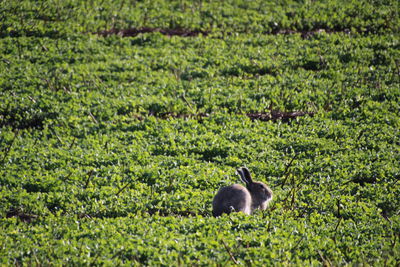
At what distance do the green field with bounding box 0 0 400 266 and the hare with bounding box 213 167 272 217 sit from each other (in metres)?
0.26

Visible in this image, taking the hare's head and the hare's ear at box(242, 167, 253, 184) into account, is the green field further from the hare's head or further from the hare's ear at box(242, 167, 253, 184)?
the hare's ear at box(242, 167, 253, 184)

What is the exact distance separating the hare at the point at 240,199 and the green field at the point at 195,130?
26cm

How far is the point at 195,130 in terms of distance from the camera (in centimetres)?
1170

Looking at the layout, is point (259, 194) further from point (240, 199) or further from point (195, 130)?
point (195, 130)

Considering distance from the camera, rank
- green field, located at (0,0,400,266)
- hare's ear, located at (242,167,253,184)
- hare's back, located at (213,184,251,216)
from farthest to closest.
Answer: hare's ear, located at (242,167,253,184) < hare's back, located at (213,184,251,216) < green field, located at (0,0,400,266)

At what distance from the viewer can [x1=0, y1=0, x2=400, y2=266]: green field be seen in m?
7.39

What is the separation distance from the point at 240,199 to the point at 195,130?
12.5 ft

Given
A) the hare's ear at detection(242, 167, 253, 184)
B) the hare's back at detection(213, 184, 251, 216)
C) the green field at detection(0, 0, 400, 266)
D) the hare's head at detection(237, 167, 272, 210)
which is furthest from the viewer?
the hare's ear at detection(242, 167, 253, 184)

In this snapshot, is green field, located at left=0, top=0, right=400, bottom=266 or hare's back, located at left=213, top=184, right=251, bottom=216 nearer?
green field, located at left=0, top=0, right=400, bottom=266

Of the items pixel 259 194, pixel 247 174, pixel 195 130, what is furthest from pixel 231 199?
pixel 195 130

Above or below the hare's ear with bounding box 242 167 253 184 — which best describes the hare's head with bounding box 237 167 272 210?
below

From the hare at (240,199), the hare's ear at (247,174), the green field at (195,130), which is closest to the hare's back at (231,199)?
the hare at (240,199)

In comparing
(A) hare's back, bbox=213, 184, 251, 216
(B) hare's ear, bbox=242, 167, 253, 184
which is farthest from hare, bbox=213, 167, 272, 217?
(B) hare's ear, bbox=242, 167, 253, 184

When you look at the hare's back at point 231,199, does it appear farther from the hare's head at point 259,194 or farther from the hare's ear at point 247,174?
the hare's ear at point 247,174
